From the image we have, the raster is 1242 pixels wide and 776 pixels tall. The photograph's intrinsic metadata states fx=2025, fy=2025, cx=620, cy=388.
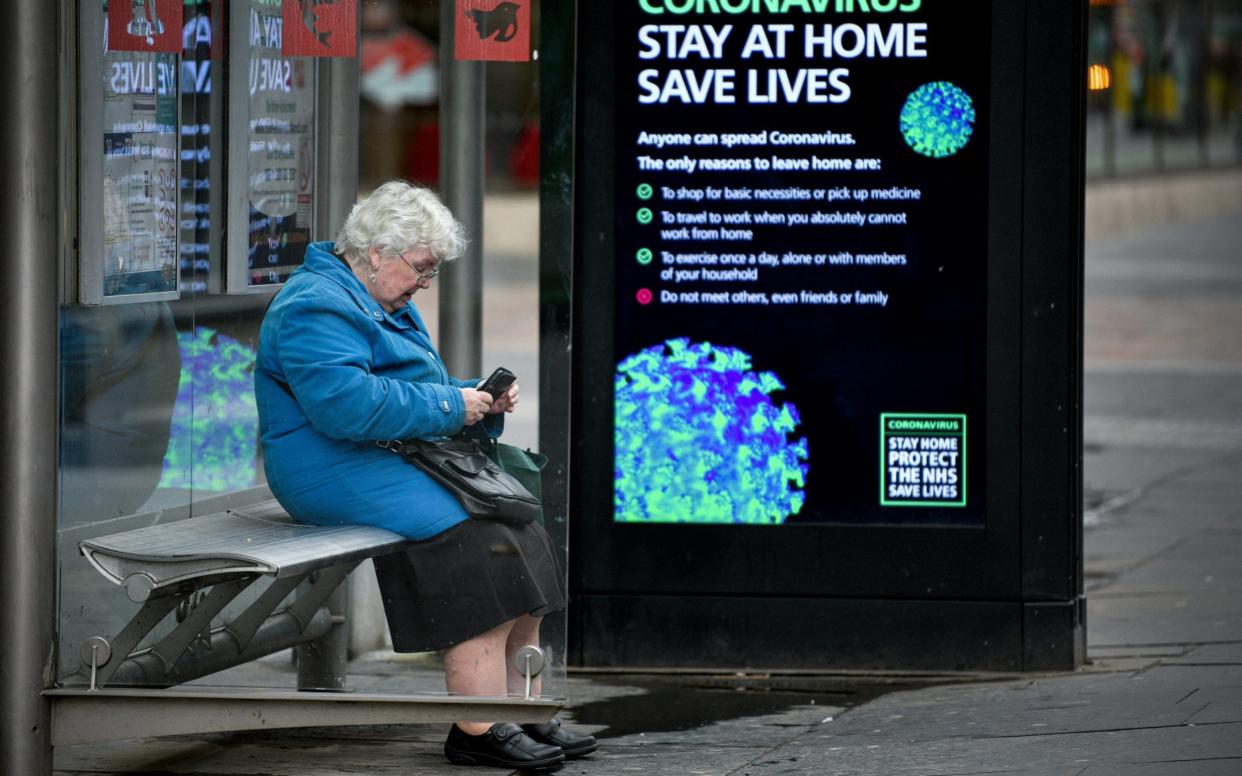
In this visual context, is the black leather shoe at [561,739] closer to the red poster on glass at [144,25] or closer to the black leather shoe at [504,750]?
the black leather shoe at [504,750]

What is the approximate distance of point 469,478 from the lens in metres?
4.75

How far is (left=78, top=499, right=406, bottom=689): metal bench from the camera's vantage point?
175 inches

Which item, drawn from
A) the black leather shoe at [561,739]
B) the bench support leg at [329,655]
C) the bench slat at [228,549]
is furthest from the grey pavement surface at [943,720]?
the bench slat at [228,549]

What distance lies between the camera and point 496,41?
5.05 metres

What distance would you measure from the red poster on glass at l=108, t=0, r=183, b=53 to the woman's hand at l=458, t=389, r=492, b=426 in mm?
1173

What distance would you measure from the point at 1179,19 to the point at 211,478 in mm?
28692

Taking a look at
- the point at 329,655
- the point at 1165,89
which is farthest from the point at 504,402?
the point at 1165,89

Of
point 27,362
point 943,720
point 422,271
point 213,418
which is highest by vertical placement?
point 422,271

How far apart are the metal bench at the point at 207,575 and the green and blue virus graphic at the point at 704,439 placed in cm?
117

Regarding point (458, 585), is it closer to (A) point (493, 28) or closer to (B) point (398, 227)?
(B) point (398, 227)

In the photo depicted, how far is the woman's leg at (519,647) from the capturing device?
4914 mm

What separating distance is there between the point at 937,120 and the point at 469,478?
6.41 feet

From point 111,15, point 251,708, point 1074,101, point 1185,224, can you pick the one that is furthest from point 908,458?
point 1185,224

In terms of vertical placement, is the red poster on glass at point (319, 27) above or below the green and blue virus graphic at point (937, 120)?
above
